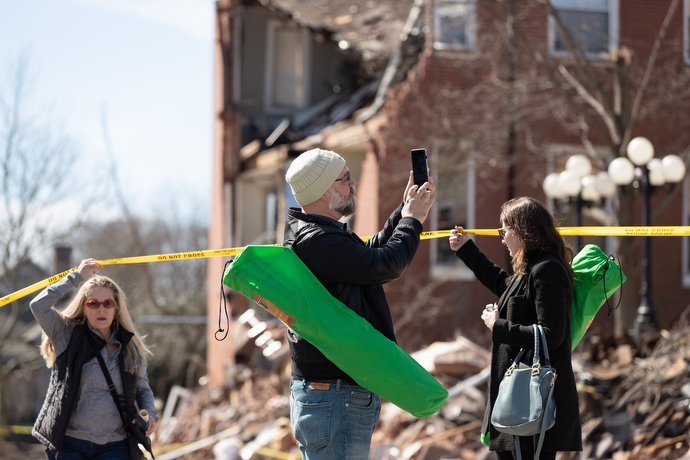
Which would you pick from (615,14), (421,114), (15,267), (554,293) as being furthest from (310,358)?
(15,267)

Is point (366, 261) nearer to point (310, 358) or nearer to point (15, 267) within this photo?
point (310, 358)

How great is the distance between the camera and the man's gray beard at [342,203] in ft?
10.8

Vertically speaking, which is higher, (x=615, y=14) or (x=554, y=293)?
(x=615, y=14)

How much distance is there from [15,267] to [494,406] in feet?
68.5

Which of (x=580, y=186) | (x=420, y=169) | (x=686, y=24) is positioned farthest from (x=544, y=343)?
(x=686, y=24)

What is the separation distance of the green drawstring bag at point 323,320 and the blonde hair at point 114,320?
149 cm

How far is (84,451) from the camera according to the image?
3984 millimetres

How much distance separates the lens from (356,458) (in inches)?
123

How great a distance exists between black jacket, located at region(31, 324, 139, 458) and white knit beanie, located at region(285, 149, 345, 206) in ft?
5.54

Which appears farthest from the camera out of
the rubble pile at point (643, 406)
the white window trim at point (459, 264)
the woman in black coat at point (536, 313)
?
the white window trim at point (459, 264)

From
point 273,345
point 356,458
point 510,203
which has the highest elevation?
point 510,203

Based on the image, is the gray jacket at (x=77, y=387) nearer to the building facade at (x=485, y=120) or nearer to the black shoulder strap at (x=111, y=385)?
the black shoulder strap at (x=111, y=385)

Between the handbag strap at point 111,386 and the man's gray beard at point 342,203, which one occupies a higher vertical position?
the man's gray beard at point 342,203

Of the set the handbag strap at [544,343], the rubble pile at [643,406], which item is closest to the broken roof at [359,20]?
the rubble pile at [643,406]
